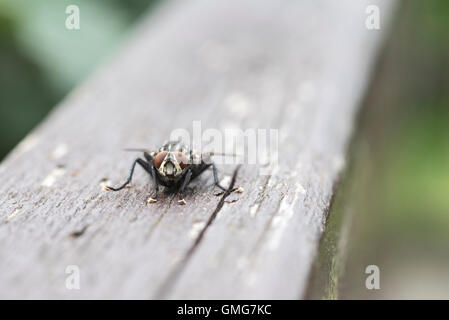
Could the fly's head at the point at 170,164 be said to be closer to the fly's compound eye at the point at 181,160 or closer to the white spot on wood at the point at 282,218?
the fly's compound eye at the point at 181,160

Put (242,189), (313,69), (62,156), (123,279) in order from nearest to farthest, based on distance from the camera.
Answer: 1. (123,279)
2. (242,189)
3. (62,156)
4. (313,69)

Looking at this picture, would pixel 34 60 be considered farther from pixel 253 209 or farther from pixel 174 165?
pixel 253 209

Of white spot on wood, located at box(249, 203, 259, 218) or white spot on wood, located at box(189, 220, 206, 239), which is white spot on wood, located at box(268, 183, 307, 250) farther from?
white spot on wood, located at box(189, 220, 206, 239)

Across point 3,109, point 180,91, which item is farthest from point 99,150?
point 3,109

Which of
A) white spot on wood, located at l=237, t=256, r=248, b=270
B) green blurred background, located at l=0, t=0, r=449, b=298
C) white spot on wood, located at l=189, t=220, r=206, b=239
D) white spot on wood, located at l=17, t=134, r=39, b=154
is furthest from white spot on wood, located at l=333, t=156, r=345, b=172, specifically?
white spot on wood, located at l=17, t=134, r=39, b=154

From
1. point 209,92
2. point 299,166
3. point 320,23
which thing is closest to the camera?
point 299,166

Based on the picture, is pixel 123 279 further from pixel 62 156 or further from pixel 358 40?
pixel 358 40
